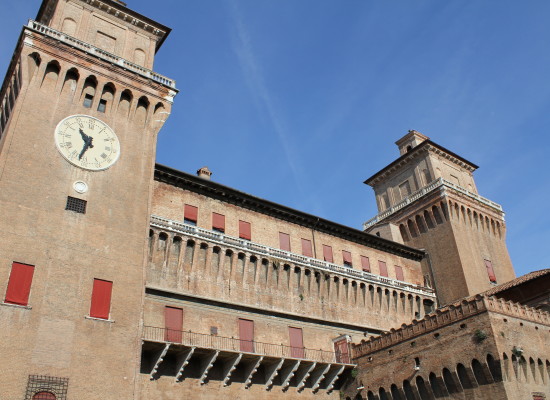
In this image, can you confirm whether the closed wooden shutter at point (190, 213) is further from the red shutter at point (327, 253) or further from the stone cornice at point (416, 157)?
the stone cornice at point (416, 157)

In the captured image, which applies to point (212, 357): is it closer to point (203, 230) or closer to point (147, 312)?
point (147, 312)

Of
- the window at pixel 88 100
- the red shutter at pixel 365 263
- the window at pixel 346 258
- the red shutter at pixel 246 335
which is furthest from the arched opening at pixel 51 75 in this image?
the red shutter at pixel 365 263

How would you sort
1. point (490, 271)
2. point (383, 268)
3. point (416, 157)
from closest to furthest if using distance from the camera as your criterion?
point (383, 268) → point (490, 271) → point (416, 157)

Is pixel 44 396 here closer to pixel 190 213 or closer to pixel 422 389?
pixel 190 213

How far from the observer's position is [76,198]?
856 inches

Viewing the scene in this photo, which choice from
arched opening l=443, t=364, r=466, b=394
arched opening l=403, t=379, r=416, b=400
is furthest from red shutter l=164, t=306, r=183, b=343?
arched opening l=443, t=364, r=466, b=394

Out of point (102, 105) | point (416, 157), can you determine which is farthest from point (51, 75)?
point (416, 157)

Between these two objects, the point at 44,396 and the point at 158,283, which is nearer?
the point at 44,396

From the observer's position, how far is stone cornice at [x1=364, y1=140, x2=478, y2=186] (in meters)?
43.2

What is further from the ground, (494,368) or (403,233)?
(403,233)

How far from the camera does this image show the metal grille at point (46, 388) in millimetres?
17219

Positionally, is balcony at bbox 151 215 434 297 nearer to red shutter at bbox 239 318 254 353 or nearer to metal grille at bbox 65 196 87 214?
metal grille at bbox 65 196 87 214

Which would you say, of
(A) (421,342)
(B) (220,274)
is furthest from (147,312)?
(A) (421,342)

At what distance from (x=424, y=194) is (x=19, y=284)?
3106 cm
